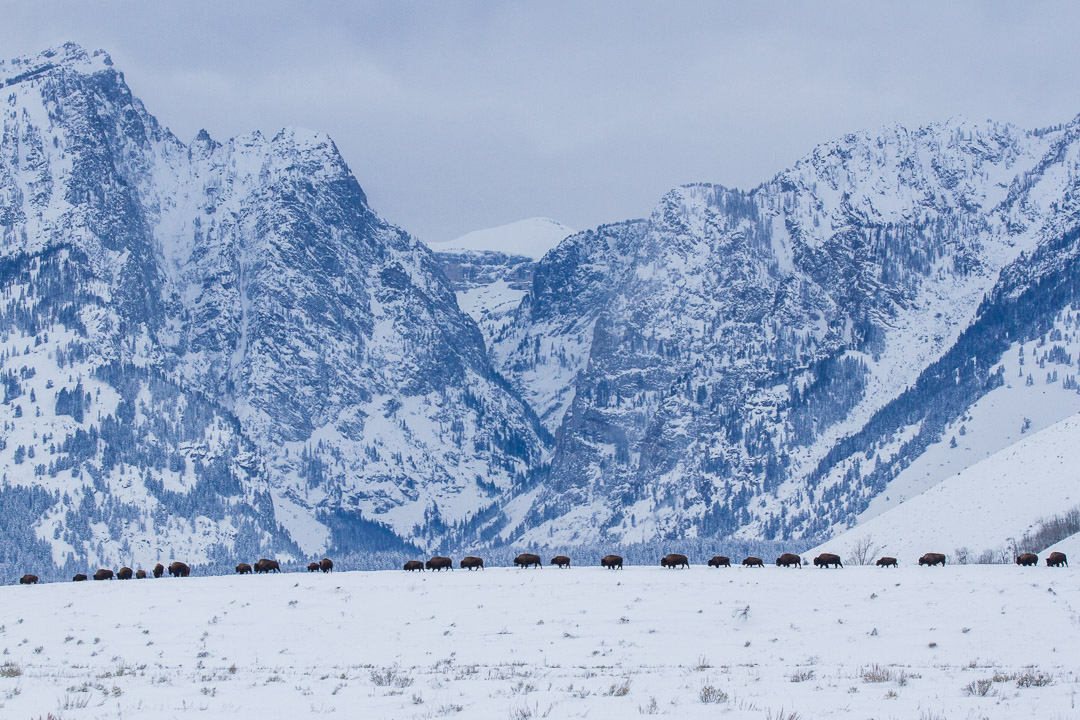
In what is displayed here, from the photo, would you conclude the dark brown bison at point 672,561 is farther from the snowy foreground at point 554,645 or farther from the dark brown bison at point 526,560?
the dark brown bison at point 526,560

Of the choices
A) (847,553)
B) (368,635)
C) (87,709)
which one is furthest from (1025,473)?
(87,709)

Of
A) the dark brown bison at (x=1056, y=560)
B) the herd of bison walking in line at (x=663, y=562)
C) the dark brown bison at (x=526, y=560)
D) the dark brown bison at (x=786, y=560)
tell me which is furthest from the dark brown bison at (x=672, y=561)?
the dark brown bison at (x=1056, y=560)

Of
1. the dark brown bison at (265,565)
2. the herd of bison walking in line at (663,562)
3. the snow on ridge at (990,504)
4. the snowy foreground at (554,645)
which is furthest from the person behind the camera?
the snow on ridge at (990,504)

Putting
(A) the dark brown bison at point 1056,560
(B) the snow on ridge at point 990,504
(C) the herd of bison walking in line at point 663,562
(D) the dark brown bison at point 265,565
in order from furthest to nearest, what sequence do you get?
(B) the snow on ridge at point 990,504 → (D) the dark brown bison at point 265,565 → (C) the herd of bison walking in line at point 663,562 → (A) the dark brown bison at point 1056,560

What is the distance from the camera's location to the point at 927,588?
2776 inches

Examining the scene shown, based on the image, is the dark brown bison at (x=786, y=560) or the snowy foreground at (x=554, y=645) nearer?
the snowy foreground at (x=554, y=645)

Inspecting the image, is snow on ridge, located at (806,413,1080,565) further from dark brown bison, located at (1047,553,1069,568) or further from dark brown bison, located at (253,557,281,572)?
dark brown bison, located at (253,557,281,572)

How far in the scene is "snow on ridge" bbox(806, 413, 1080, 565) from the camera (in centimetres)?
13512

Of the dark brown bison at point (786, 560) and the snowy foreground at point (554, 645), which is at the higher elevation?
the dark brown bison at point (786, 560)

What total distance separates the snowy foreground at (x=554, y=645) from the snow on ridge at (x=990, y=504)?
185 feet

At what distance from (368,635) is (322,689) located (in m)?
22.2

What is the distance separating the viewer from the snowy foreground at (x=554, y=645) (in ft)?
134

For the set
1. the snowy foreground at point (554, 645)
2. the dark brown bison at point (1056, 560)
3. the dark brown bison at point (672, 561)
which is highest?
the dark brown bison at point (672, 561)

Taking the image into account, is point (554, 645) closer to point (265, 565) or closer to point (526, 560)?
point (526, 560)
